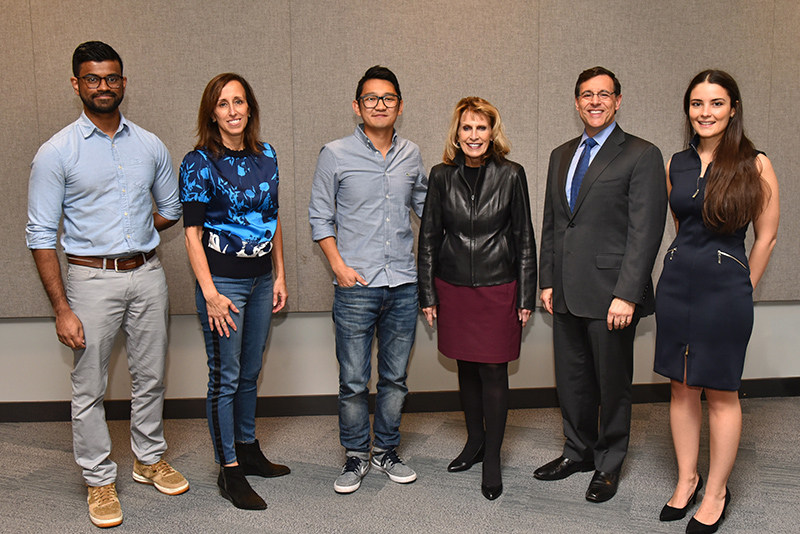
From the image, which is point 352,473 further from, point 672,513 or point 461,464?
point 672,513

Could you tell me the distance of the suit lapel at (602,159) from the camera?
237 cm

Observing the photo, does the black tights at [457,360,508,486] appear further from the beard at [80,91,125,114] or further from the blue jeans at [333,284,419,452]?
the beard at [80,91,125,114]

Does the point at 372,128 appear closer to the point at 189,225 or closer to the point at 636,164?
the point at 189,225

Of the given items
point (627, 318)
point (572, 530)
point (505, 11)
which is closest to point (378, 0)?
point (505, 11)

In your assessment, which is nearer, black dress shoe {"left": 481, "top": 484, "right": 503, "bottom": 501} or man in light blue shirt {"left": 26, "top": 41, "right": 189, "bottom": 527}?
man in light blue shirt {"left": 26, "top": 41, "right": 189, "bottom": 527}

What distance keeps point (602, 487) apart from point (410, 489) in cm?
80

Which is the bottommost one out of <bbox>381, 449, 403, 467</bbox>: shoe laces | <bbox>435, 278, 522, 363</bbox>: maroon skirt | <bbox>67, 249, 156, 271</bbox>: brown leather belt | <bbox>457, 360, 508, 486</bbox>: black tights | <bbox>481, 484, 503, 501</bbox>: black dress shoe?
<bbox>481, 484, 503, 501</bbox>: black dress shoe

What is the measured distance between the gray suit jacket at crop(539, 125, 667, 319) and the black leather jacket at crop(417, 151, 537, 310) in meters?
0.15

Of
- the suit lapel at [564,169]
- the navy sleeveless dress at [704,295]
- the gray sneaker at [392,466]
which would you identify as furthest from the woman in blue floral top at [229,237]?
the navy sleeveless dress at [704,295]

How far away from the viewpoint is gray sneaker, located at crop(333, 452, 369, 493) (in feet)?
8.41

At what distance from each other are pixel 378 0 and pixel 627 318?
205 centimetres

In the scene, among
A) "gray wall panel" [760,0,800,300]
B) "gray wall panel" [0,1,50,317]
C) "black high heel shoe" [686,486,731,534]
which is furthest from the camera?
"gray wall panel" [760,0,800,300]

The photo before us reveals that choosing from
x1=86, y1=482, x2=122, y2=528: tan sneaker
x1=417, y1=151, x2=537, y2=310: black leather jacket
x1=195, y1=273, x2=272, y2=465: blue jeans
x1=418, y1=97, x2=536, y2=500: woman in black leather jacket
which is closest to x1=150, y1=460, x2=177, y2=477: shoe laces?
x1=86, y1=482, x2=122, y2=528: tan sneaker

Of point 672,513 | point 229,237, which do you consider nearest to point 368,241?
point 229,237
